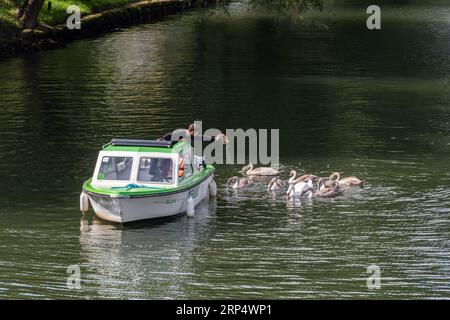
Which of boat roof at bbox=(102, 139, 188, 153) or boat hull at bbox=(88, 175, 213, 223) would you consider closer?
boat hull at bbox=(88, 175, 213, 223)

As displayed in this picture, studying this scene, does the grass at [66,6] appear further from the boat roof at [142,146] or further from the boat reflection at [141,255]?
the boat reflection at [141,255]

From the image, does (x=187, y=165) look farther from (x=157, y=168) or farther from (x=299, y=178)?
(x=299, y=178)

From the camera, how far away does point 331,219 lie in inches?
1529

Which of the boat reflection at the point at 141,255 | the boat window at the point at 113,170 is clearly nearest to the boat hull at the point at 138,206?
the boat reflection at the point at 141,255

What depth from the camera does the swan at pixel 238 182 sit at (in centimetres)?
4300

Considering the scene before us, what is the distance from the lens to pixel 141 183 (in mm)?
37969

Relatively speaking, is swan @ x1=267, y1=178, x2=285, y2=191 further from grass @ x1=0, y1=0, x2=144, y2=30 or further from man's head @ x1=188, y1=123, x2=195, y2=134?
grass @ x1=0, y1=0, x2=144, y2=30

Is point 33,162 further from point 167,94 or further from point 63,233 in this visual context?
point 167,94

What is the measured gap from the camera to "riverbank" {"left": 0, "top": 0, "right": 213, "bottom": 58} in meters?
79.9

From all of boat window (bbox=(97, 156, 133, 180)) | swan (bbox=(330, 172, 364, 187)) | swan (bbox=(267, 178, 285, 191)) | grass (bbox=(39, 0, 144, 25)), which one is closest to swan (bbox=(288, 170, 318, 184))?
swan (bbox=(267, 178, 285, 191))

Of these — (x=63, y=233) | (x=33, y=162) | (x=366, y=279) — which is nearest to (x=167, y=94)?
(x=33, y=162)

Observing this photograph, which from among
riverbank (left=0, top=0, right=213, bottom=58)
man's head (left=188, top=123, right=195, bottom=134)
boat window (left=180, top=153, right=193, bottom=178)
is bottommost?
man's head (left=188, top=123, right=195, bottom=134)

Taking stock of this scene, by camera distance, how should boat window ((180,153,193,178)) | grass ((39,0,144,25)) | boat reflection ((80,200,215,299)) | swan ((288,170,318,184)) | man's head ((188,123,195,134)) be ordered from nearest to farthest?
boat reflection ((80,200,215,299)) < boat window ((180,153,193,178)) < swan ((288,170,318,184)) < man's head ((188,123,195,134)) < grass ((39,0,144,25))

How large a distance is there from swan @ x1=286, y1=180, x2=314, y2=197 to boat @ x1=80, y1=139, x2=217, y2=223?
3.64 m
